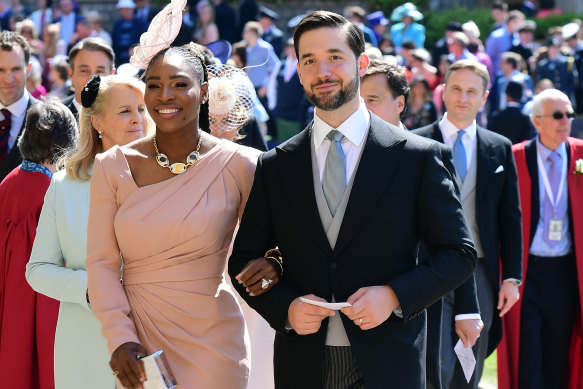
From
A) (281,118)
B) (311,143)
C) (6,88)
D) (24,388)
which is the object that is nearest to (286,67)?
(281,118)

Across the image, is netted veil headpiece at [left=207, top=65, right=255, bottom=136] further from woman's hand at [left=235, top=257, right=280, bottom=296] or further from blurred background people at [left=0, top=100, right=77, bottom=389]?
woman's hand at [left=235, top=257, right=280, bottom=296]

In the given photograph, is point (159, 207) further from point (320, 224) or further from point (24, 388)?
point (24, 388)

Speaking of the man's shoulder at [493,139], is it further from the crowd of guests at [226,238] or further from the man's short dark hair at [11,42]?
the man's short dark hair at [11,42]

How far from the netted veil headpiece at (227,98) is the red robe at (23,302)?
110 centimetres

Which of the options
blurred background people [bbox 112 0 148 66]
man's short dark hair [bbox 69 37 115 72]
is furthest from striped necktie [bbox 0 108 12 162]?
blurred background people [bbox 112 0 148 66]

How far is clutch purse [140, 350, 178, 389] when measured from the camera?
136 inches

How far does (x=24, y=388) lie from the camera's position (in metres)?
5.20

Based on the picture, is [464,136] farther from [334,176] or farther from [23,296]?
[23,296]

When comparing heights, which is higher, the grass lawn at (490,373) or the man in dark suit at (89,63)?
the man in dark suit at (89,63)

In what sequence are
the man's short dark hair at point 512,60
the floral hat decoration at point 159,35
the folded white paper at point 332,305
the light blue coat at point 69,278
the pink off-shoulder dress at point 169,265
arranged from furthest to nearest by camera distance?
1. the man's short dark hair at point 512,60
2. the light blue coat at point 69,278
3. the floral hat decoration at point 159,35
4. the pink off-shoulder dress at point 169,265
5. the folded white paper at point 332,305

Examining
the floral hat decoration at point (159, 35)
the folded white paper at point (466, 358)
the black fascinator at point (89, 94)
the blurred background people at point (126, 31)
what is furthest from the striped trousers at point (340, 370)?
the blurred background people at point (126, 31)

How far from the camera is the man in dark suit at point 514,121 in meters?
12.3

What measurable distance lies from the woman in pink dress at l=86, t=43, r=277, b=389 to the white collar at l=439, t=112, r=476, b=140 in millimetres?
2812

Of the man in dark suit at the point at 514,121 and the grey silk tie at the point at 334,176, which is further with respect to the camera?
the man in dark suit at the point at 514,121
